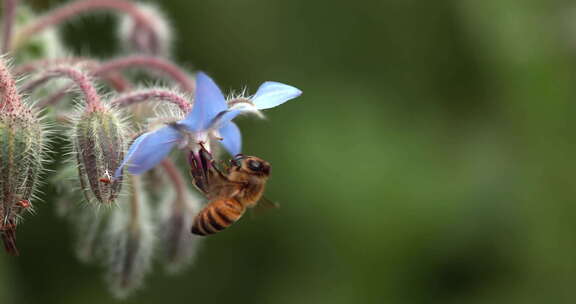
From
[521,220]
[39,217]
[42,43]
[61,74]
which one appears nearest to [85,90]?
[61,74]

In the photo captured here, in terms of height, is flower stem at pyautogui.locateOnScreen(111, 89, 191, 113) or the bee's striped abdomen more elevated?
flower stem at pyautogui.locateOnScreen(111, 89, 191, 113)

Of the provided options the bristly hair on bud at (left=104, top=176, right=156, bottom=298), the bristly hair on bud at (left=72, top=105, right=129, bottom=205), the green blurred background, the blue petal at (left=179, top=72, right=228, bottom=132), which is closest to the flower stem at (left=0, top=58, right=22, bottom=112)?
the bristly hair on bud at (left=72, top=105, right=129, bottom=205)

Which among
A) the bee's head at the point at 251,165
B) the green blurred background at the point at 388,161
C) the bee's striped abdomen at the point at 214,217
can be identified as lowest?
the green blurred background at the point at 388,161

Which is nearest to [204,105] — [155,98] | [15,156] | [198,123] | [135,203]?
[198,123]

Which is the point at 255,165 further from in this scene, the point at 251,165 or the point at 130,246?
the point at 130,246

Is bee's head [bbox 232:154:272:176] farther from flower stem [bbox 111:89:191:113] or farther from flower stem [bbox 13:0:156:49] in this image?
flower stem [bbox 13:0:156:49]

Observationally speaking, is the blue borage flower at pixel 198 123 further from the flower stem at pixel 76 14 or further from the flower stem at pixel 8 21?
the flower stem at pixel 76 14

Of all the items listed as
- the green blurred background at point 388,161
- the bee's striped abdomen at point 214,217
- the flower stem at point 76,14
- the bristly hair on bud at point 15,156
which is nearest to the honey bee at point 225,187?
the bee's striped abdomen at point 214,217
